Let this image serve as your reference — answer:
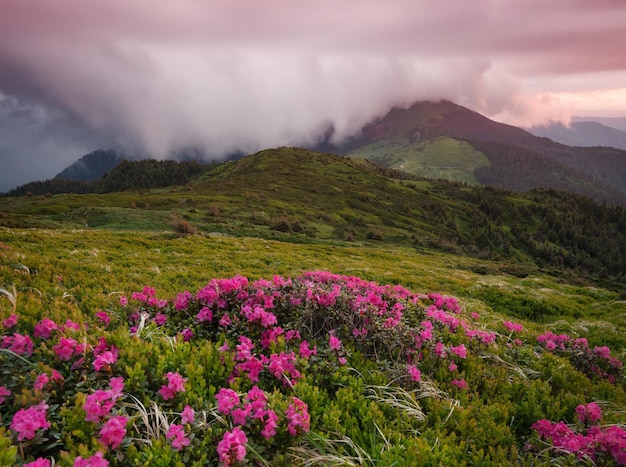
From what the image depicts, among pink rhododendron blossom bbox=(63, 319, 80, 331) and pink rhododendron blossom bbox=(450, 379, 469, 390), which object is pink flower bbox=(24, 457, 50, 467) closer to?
pink rhododendron blossom bbox=(63, 319, 80, 331)

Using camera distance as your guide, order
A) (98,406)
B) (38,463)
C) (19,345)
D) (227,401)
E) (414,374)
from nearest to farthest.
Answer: (38,463) → (98,406) → (227,401) → (19,345) → (414,374)

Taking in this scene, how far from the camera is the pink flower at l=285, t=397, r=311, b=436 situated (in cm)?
355

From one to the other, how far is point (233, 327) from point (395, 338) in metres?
2.81

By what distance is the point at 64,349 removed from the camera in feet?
12.3

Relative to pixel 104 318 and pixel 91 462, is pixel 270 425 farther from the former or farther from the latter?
pixel 104 318

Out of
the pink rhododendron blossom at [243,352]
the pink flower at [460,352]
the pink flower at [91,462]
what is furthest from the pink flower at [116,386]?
the pink flower at [460,352]

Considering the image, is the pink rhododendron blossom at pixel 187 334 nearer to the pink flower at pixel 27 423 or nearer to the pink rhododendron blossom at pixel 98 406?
the pink rhododendron blossom at pixel 98 406

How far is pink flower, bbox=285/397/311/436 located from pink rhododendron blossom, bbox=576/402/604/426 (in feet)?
13.8

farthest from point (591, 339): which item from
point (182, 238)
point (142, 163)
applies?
point (142, 163)

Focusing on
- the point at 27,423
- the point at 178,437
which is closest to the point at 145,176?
the point at 27,423

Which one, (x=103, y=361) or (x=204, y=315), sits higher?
(x=103, y=361)

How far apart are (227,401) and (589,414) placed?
5200mm

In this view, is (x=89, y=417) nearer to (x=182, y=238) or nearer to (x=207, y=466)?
(x=207, y=466)

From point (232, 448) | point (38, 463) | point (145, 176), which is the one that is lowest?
point (232, 448)
